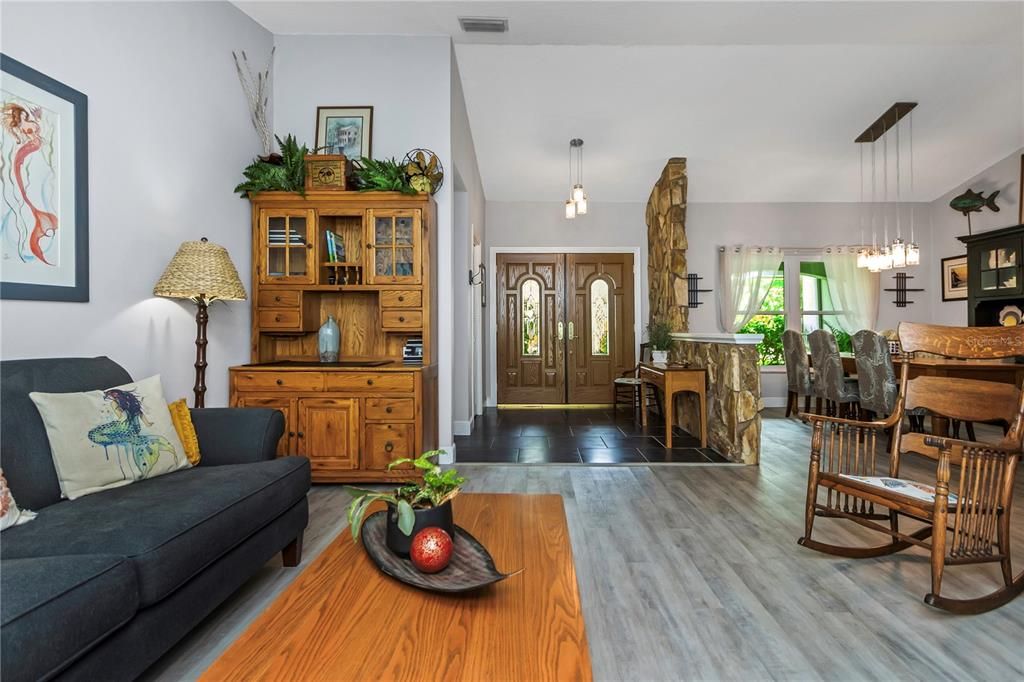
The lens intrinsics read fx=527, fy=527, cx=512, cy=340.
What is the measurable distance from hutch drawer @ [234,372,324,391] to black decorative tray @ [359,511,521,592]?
195cm

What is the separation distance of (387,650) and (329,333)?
2926 mm

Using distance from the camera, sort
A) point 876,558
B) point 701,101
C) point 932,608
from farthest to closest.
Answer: point 701,101
point 876,558
point 932,608

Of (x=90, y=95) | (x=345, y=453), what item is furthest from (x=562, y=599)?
(x=90, y=95)

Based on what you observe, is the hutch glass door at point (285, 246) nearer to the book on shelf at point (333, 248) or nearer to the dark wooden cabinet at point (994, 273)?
the book on shelf at point (333, 248)

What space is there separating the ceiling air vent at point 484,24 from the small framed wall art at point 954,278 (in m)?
6.60

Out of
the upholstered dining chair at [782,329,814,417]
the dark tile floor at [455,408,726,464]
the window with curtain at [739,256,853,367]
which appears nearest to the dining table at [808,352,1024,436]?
the upholstered dining chair at [782,329,814,417]

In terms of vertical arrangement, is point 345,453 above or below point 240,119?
below

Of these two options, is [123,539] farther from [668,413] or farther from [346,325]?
[668,413]

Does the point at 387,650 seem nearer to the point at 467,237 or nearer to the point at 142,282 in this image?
the point at 142,282

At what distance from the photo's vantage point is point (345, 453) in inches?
132

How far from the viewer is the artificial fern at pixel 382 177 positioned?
3.62 metres

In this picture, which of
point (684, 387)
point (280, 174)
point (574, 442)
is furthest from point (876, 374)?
point (280, 174)

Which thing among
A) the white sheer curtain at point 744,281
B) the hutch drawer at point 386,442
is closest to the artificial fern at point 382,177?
the hutch drawer at point 386,442

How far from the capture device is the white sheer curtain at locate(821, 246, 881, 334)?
7.11 meters
